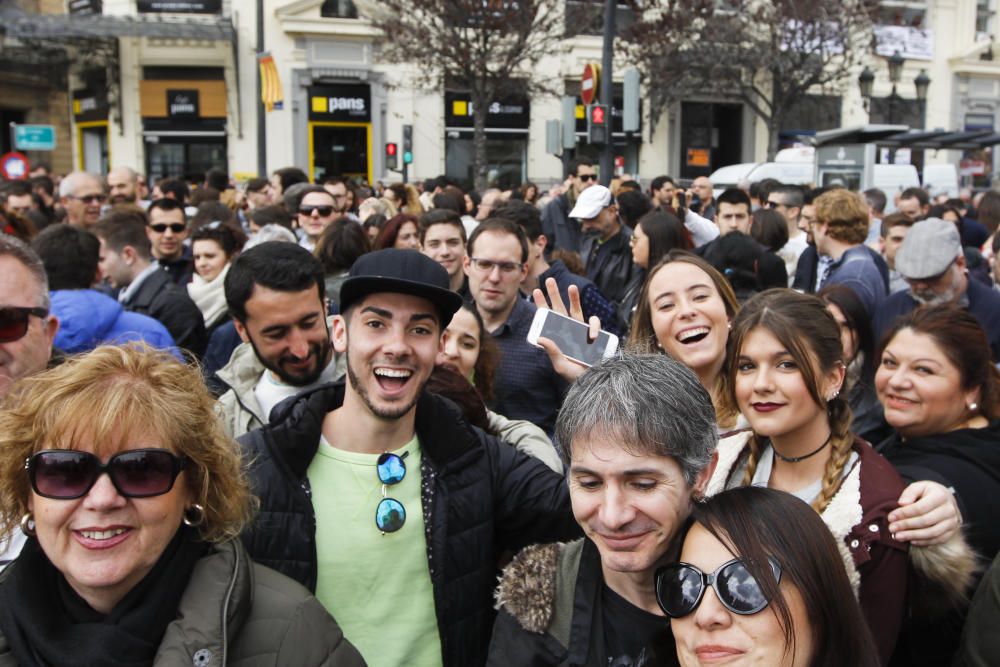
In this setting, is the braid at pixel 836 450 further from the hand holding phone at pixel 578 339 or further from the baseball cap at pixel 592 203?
the baseball cap at pixel 592 203

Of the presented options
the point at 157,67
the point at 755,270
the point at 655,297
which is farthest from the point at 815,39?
the point at 655,297

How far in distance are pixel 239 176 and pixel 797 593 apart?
27684 millimetres

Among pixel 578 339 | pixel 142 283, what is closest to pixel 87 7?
pixel 142 283

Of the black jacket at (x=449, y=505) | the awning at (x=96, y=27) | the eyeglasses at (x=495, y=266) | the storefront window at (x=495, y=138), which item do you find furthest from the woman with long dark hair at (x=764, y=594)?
the awning at (x=96, y=27)

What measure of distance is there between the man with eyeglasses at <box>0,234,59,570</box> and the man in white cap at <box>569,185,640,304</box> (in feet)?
16.4

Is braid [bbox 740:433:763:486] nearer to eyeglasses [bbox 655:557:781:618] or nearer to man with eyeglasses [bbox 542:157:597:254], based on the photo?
eyeglasses [bbox 655:557:781:618]

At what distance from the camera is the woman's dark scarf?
187 cm

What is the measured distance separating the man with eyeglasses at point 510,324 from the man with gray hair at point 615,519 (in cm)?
204

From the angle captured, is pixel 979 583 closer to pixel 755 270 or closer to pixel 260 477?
pixel 260 477

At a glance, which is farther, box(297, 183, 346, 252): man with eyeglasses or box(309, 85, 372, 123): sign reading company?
box(309, 85, 372, 123): sign reading company

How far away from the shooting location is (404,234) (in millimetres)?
6438

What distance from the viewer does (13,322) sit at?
2.84 m

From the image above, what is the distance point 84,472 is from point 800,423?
1953 millimetres

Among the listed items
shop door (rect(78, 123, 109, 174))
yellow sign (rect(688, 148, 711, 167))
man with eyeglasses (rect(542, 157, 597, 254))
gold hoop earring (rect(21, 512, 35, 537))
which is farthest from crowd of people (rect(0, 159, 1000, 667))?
yellow sign (rect(688, 148, 711, 167))
